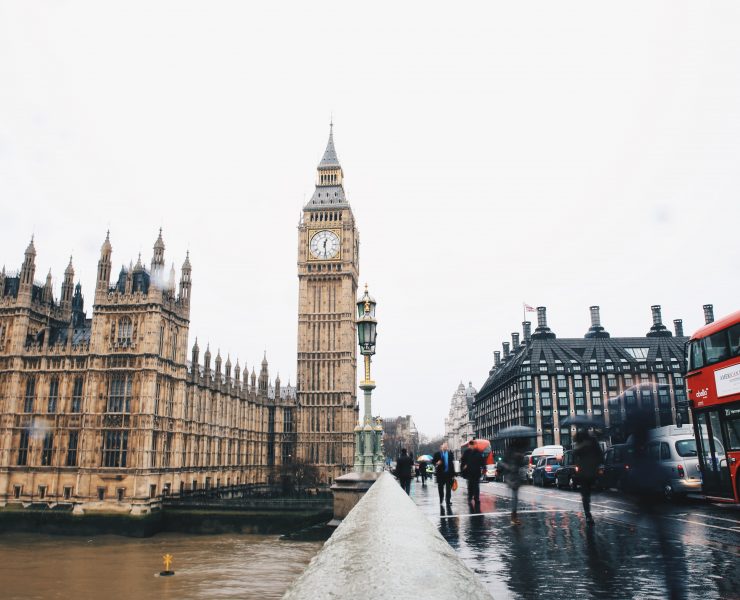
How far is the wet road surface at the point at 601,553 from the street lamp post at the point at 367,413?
24.6 ft

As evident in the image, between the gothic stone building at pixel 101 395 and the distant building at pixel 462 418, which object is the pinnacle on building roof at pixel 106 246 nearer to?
the gothic stone building at pixel 101 395

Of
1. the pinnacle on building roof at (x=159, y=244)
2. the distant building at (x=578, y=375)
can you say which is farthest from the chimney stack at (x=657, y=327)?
the pinnacle on building roof at (x=159, y=244)

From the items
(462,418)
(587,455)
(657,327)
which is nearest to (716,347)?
(587,455)

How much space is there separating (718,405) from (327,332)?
250ft

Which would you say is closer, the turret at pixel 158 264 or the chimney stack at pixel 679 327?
the turret at pixel 158 264

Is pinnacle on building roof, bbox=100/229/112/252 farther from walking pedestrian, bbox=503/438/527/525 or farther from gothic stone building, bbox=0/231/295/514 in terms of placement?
walking pedestrian, bbox=503/438/527/525

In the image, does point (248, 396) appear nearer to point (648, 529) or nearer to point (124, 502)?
point (124, 502)

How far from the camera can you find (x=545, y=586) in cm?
624

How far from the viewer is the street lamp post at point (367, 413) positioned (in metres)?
21.8

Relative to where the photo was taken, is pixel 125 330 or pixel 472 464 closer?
pixel 472 464

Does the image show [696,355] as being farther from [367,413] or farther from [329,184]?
[329,184]

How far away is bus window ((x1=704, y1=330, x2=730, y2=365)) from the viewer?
16219mm

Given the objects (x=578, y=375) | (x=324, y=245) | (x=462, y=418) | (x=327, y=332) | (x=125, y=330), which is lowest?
(x=462, y=418)

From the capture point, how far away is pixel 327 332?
299 feet
